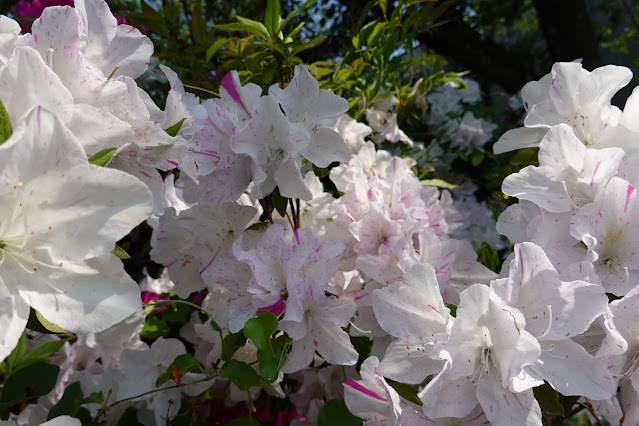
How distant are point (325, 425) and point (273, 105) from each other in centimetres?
Result: 41

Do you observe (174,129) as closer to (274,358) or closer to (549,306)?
(274,358)

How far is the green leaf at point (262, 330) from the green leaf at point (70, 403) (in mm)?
311

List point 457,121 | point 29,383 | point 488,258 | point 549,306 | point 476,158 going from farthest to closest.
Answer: point 457,121
point 476,158
point 488,258
point 29,383
point 549,306

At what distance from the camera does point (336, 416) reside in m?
0.76

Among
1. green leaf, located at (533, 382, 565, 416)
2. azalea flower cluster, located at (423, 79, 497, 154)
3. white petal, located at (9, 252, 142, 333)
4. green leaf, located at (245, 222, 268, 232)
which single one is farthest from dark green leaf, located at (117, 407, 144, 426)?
azalea flower cluster, located at (423, 79, 497, 154)

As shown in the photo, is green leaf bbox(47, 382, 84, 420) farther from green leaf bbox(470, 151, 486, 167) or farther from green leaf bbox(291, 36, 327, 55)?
green leaf bbox(470, 151, 486, 167)

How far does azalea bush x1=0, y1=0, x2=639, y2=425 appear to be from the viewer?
1.56 feet

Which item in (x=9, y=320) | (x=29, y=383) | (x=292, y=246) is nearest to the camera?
(x=9, y=320)

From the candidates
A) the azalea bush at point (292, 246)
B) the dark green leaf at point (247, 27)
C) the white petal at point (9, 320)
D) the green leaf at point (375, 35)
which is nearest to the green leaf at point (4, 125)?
the azalea bush at point (292, 246)

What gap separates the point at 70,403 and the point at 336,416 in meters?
0.36

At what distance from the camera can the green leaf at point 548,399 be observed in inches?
24.2

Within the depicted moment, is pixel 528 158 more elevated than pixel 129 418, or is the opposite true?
pixel 528 158

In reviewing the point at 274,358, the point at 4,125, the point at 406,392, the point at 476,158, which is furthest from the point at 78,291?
the point at 476,158

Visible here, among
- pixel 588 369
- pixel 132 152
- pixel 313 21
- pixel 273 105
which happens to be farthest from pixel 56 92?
pixel 313 21
